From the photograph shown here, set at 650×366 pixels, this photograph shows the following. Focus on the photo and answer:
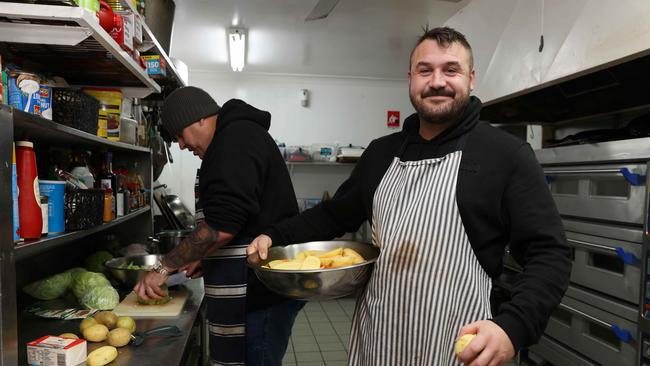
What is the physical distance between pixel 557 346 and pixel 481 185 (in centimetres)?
214

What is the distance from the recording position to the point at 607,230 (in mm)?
2373

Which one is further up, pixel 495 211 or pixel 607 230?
pixel 495 211

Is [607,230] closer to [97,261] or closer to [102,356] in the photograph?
[102,356]

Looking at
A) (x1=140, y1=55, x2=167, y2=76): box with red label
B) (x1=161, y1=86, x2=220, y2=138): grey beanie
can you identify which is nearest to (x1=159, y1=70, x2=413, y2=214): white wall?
(x1=140, y1=55, x2=167, y2=76): box with red label

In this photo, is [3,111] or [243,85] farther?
[243,85]

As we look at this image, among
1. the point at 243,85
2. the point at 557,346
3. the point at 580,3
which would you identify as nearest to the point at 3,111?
the point at 580,3

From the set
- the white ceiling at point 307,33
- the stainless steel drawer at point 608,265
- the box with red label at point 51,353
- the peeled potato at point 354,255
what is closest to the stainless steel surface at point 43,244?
the box with red label at point 51,353

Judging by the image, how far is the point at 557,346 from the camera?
276 cm

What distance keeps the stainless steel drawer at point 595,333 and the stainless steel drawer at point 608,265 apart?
0.13 metres

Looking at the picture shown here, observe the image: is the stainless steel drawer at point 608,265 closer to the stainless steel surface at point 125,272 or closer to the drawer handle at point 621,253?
the drawer handle at point 621,253

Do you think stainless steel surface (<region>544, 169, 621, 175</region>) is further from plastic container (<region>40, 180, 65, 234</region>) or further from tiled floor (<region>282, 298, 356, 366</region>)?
plastic container (<region>40, 180, 65, 234</region>)

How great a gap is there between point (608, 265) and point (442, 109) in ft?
5.98

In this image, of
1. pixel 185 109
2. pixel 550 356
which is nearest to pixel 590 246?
pixel 550 356

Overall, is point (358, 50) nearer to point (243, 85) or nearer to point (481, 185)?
point (243, 85)
